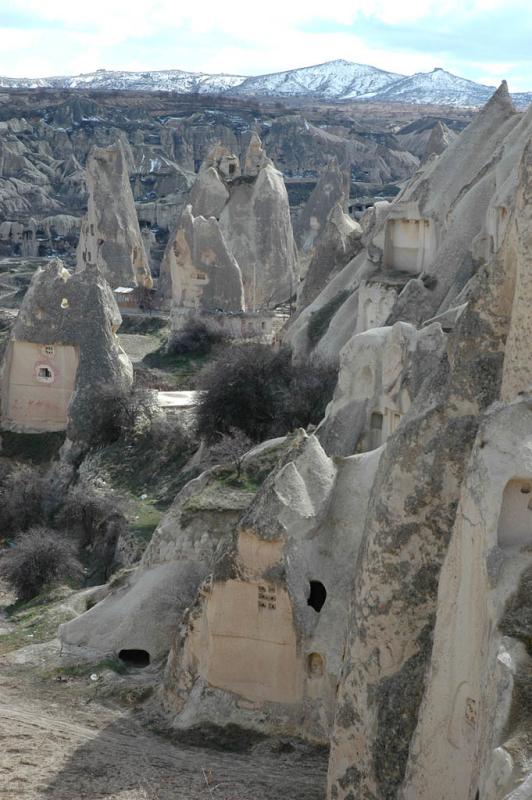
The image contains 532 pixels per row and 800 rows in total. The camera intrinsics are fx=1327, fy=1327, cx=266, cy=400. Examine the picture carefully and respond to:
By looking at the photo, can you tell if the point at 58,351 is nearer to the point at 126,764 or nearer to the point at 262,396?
the point at 262,396

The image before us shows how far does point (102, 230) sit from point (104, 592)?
19060 mm

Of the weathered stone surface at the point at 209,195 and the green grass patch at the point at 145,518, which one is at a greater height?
the weathered stone surface at the point at 209,195

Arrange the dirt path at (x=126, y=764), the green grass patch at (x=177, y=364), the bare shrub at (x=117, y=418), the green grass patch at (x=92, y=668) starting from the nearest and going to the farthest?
1. the dirt path at (x=126, y=764)
2. the green grass patch at (x=92, y=668)
3. the bare shrub at (x=117, y=418)
4. the green grass patch at (x=177, y=364)

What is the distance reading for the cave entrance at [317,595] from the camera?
25.7ft

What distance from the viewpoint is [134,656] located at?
31.0 ft

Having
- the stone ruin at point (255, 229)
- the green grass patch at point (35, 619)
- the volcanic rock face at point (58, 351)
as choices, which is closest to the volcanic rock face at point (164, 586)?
the green grass patch at point (35, 619)

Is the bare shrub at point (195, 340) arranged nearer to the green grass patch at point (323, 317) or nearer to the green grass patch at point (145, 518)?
the green grass patch at point (323, 317)

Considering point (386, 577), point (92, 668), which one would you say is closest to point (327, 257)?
point (92, 668)

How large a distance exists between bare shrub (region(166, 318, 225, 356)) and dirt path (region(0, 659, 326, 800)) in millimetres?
13873

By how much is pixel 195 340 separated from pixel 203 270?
196cm

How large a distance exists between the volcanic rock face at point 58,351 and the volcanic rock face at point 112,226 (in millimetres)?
11386

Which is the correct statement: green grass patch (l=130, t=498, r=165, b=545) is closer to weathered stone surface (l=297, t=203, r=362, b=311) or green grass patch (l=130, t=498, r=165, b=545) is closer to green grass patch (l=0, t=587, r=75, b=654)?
green grass patch (l=0, t=587, r=75, b=654)

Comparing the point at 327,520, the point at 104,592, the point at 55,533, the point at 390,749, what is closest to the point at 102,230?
the point at 55,533

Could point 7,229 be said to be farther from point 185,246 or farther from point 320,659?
point 320,659
